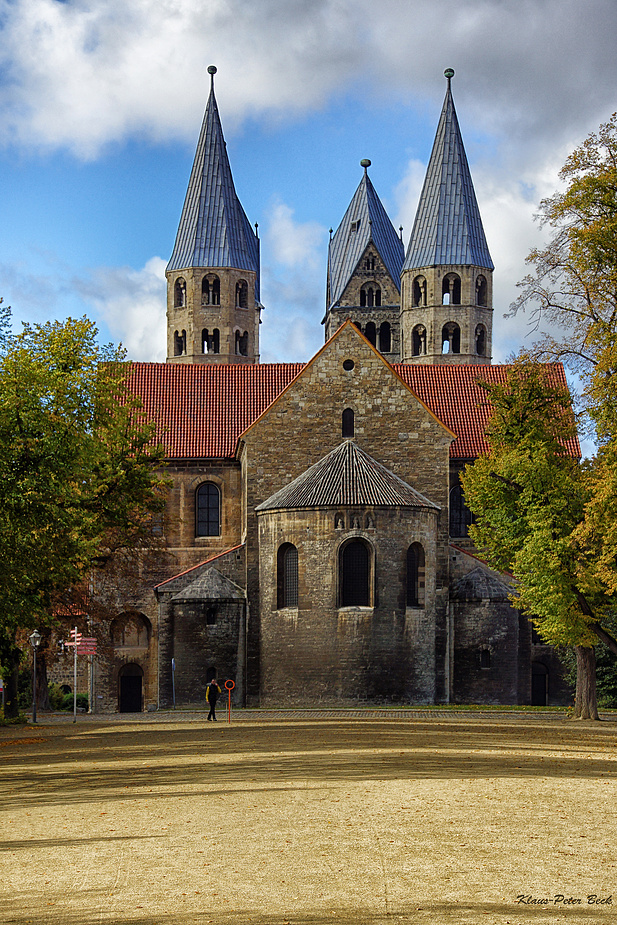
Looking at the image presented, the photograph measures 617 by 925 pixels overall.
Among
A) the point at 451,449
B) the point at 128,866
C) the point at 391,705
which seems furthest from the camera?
the point at 451,449

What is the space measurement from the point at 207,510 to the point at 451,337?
94.6ft

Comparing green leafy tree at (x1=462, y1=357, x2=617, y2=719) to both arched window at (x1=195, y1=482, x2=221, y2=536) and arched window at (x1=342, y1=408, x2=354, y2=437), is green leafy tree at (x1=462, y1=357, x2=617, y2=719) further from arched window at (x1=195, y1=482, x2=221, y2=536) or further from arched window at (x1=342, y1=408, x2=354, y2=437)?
arched window at (x1=195, y1=482, x2=221, y2=536)

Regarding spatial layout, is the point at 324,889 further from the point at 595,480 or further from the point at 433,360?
the point at 433,360

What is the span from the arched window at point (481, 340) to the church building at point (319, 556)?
1919cm

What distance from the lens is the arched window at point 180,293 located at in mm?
86625

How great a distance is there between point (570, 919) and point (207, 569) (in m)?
42.7

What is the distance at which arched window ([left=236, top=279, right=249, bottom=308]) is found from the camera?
284 ft

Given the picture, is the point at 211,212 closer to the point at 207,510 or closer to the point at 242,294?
the point at 242,294

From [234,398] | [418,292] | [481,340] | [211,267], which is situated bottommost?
[234,398]

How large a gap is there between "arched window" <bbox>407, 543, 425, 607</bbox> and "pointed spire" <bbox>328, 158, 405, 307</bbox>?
39.1 m

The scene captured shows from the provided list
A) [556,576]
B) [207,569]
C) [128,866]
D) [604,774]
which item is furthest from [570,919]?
[207,569]

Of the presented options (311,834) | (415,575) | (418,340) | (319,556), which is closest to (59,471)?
(311,834)

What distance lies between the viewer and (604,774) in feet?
72.9

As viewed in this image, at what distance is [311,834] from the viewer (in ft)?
49.4
